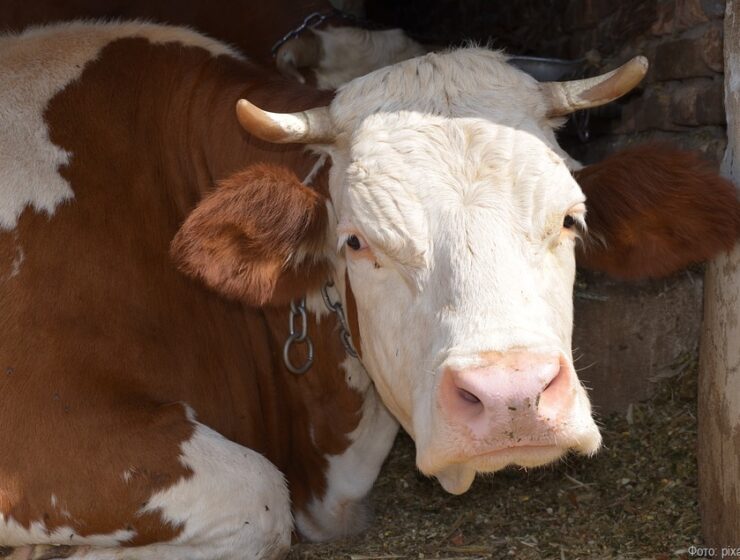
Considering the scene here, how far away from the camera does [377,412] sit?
4941mm

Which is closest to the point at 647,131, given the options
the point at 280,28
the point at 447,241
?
the point at 280,28

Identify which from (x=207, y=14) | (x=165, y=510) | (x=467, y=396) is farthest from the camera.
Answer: (x=207, y=14)

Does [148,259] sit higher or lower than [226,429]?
higher

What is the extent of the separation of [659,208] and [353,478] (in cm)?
192

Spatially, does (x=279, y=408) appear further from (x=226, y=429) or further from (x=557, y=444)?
(x=557, y=444)

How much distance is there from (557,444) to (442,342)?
0.47m

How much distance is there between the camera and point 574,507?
15.4ft

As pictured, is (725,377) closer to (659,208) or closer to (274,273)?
(659,208)

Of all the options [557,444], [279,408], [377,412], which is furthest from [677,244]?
[279,408]

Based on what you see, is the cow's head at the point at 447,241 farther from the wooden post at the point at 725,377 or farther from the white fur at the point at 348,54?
the white fur at the point at 348,54

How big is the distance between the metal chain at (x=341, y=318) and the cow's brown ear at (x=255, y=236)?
25 centimetres

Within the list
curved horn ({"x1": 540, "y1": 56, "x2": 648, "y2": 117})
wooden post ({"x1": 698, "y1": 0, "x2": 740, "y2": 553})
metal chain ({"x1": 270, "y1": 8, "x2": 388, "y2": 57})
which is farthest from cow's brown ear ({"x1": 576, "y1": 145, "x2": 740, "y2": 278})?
metal chain ({"x1": 270, "y1": 8, "x2": 388, "y2": 57})

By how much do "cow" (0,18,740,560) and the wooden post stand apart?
0.54ft

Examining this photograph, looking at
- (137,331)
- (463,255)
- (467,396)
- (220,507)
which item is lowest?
(220,507)
